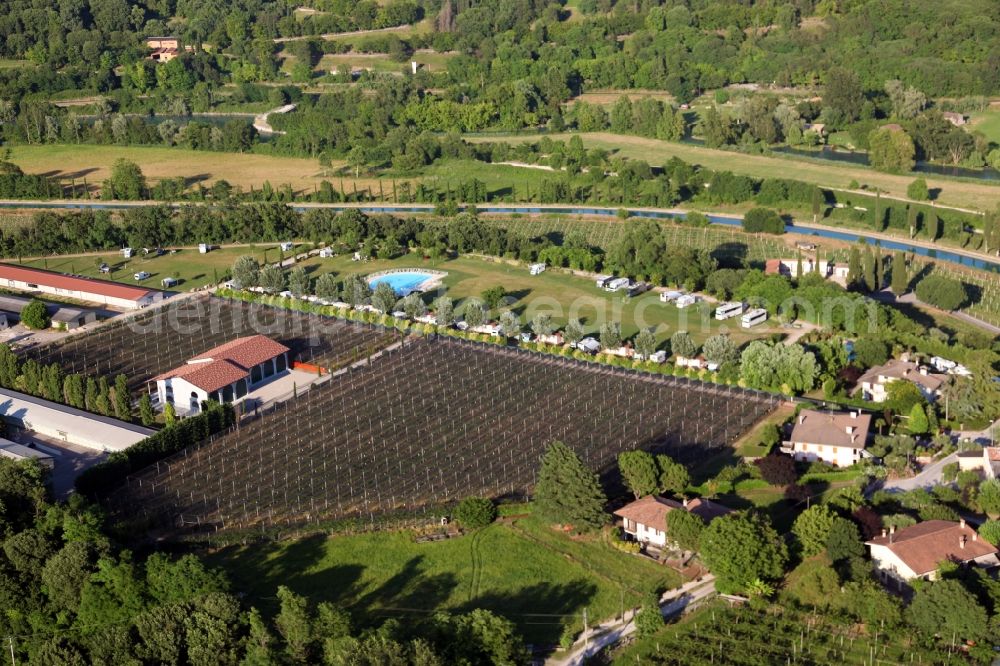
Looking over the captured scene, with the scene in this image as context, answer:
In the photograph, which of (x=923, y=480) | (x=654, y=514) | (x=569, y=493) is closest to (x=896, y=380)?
(x=923, y=480)

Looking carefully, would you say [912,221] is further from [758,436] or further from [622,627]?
[622,627]

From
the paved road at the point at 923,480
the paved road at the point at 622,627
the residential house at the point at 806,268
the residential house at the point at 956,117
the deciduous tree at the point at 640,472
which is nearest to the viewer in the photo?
the paved road at the point at 622,627

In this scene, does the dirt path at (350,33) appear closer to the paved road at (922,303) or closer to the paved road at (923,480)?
the paved road at (922,303)

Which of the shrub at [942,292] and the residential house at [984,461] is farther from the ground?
the shrub at [942,292]

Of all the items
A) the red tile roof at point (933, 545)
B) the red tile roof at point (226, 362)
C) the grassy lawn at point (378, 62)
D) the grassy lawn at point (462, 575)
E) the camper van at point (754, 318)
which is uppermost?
the grassy lawn at point (378, 62)

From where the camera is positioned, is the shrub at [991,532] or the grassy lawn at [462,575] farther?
the shrub at [991,532]

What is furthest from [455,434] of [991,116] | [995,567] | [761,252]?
[991,116]

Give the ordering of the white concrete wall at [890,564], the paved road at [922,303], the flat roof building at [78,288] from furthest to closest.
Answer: the flat roof building at [78,288], the paved road at [922,303], the white concrete wall at [890,564]

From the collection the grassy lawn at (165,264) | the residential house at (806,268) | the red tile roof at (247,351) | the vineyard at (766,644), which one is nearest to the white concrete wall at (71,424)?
the red tile roof at (247,351)
